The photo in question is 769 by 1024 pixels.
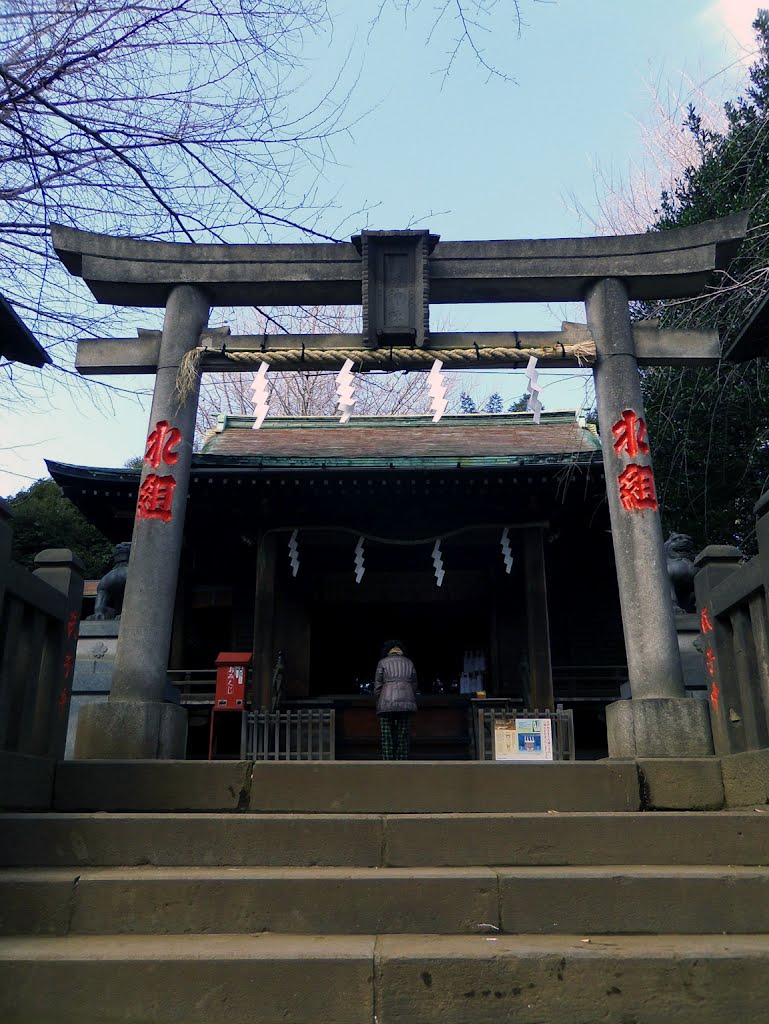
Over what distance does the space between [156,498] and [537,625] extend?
6845mm

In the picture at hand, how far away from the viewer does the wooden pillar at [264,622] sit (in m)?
11.7

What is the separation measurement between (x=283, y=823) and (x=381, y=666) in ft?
18.2

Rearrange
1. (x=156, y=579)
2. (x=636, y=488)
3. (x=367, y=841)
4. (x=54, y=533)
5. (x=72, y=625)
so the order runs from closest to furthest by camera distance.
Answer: (x=367, y=841), (x=72, y=625), (x=156, y=579), (x=636, y=488), (x=54, y=533)

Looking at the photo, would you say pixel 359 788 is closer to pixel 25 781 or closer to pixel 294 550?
pixel 25 781

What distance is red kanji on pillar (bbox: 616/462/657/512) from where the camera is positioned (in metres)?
6.55

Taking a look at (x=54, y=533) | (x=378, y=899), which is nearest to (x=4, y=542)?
(x=378, y=899)

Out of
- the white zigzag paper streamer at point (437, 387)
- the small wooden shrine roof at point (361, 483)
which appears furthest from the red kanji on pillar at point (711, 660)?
the small wooden shrine roof at point (361, 483)

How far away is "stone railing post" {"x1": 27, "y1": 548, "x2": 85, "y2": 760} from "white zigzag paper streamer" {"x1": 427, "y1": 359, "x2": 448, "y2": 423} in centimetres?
346

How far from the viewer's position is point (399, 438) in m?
15.4

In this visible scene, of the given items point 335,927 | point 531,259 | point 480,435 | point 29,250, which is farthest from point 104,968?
point 480,435

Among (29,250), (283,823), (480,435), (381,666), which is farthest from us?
(480,435)

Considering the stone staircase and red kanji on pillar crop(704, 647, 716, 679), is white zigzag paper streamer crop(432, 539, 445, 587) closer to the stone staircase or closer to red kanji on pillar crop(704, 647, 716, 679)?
red kanji on pillar crop(704, 647, 716, 679)

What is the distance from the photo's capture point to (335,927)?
11.6ft

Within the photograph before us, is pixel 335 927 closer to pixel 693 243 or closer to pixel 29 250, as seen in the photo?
pixel 29 250
